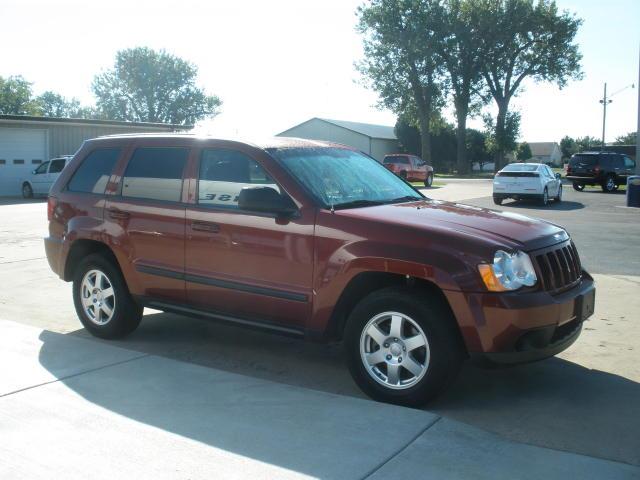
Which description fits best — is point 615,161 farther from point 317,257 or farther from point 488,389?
point 317,257

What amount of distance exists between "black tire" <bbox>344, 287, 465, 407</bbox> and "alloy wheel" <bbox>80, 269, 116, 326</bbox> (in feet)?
8.42

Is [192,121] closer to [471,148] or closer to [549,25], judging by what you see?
[471,148]

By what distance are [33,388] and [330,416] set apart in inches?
84.5

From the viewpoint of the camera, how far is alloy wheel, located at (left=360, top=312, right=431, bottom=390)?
471 cm

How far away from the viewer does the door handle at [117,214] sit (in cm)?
620

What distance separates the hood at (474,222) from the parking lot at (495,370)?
3.62ft

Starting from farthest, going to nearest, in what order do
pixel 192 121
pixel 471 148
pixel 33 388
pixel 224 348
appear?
pixel 192 121 < pixel 471 148 < pixel 224 348 < pixel 33 388

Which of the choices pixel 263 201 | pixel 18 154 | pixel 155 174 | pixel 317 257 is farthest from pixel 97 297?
pixel 18 154

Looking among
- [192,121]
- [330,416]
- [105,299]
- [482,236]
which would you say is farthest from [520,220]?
[192,121]

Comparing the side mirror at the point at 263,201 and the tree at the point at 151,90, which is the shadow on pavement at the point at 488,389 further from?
the tree at the point at 151,90

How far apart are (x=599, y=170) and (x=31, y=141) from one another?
1000 inches

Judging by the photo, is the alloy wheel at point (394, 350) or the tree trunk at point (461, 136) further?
the tree trunk at point (461, 136)

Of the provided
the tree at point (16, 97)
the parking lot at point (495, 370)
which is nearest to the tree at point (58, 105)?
the tree at point (16, 97)

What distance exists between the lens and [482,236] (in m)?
4.67
